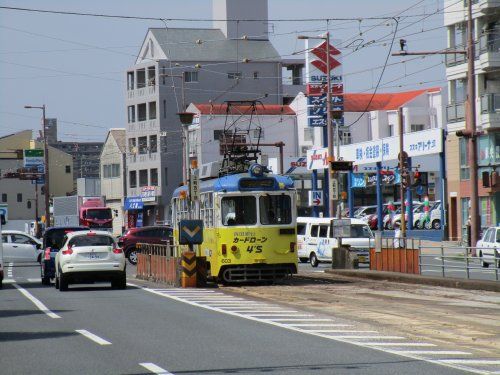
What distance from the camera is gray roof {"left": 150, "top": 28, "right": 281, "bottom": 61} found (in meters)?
101

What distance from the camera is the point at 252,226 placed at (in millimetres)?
30188

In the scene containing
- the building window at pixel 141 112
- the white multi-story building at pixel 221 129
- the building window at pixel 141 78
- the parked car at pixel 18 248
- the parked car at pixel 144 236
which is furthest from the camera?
the building window at pixel 141 112

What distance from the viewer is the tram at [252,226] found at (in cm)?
3006

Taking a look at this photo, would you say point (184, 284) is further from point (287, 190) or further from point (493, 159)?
point (493, 159)

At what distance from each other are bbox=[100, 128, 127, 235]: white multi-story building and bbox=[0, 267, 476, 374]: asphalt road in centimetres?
9046

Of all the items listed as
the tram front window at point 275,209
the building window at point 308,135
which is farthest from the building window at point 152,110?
the tram front window at point 275,209

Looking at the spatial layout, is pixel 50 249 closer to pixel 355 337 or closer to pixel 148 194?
pixel 355 337

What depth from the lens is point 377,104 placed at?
323ft

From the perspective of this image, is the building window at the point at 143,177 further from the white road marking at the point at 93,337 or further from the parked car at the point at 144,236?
the white road marking at the point at 93,337

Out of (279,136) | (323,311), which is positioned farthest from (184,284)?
(279,136)

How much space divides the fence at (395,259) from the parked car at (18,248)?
21.1 m

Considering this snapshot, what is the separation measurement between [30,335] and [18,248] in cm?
3685

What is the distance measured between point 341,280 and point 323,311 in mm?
12049

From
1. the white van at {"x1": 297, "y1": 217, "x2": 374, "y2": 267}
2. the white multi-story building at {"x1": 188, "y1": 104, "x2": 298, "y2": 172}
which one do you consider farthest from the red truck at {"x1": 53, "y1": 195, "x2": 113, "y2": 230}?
the white van at {"x1": 297, "y1": 217, "x2": 374, "y2": 267}
